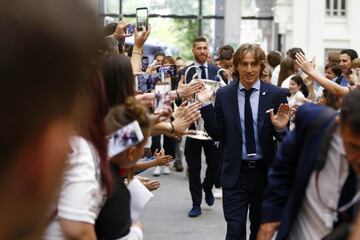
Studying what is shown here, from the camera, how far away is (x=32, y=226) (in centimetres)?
100

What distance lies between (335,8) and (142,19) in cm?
2651

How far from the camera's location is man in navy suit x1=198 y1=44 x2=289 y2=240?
580 cm

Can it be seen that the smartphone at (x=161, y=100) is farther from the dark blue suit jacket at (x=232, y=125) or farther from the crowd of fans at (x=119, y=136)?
the dark blue suit jacket at (x=232, y=125)

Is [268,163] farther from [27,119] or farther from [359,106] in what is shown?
[27,119]

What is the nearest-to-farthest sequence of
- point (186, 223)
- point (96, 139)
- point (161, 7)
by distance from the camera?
point (96, 139)
point (186, 223)
point (161, 7)

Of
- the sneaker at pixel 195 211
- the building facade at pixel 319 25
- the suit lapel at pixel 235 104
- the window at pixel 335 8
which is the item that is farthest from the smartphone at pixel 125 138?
the window at pixel 335 8

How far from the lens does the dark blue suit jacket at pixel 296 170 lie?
3.11 m

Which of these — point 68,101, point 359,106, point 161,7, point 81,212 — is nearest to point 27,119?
point 68,101

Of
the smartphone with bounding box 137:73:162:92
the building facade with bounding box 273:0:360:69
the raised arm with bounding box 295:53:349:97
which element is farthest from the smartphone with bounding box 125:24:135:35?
the building facade with bounding box 273:0:360:69

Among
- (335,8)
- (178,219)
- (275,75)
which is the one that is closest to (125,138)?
(178,219)

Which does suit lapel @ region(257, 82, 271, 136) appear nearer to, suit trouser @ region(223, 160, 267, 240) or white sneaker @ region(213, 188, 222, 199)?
suit trouser @ region(223, 160, 267, 240)

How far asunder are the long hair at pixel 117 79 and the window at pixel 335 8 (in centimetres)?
2913

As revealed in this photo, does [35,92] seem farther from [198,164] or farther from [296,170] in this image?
[198,164]

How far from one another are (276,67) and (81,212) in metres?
11.3
